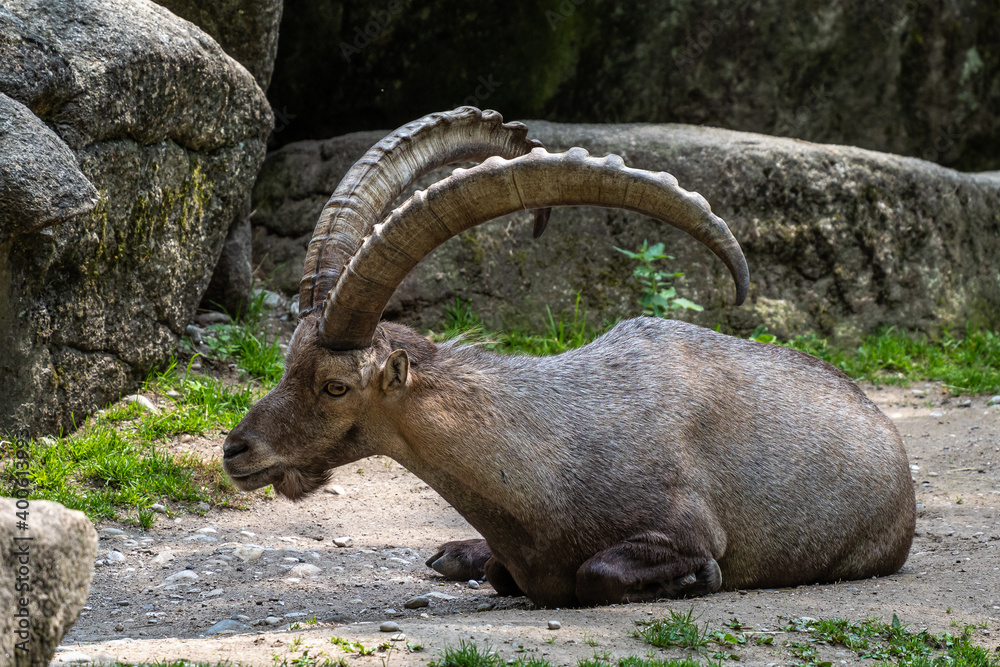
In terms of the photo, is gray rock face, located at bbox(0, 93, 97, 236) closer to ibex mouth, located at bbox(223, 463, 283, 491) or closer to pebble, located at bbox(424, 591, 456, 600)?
ibex mouth, located at bbox(223, 463, 283, 491)

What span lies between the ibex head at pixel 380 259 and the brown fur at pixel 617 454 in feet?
0.05

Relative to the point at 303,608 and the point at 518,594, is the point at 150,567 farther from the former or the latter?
the point at 518,594

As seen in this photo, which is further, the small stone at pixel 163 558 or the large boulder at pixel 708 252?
the large boulder at pixel 708 252

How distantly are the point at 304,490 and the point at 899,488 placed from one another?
330cm

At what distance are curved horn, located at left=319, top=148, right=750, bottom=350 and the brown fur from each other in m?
0.30

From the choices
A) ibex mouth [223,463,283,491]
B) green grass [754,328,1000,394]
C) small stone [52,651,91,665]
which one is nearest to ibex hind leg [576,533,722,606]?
ibex mouth [223,463,283,491]

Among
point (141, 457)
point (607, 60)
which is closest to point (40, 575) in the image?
point (141, 457)

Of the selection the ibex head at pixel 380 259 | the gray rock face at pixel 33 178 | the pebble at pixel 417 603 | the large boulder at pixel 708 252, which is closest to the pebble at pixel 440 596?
the pebble at pixel 417 603

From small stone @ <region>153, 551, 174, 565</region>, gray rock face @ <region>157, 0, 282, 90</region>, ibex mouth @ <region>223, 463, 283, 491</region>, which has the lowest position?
small stone @ <region>153, 551, 174, 565</region>

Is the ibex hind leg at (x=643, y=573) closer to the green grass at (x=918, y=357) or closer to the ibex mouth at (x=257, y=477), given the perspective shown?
the ibex mouth at (x=257, y=477)

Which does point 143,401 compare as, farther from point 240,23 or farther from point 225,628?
point 240,23

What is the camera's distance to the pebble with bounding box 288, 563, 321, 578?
5.88 m

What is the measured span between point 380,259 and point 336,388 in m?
0.67

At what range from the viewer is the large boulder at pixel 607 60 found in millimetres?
10852
